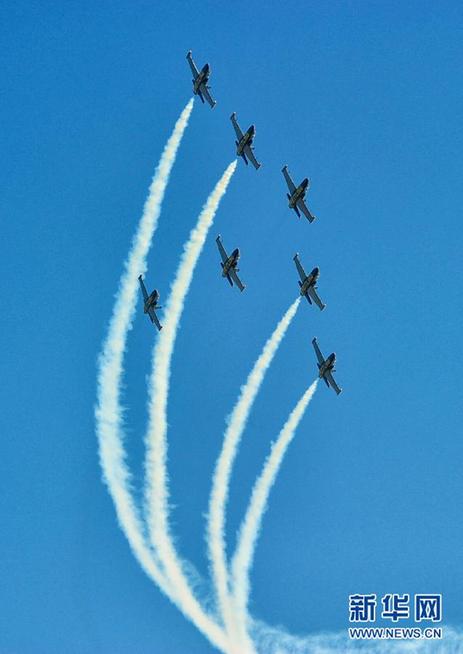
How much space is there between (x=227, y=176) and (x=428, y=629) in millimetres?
43085

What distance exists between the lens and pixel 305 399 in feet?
346

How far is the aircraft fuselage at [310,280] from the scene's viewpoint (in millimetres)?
105625

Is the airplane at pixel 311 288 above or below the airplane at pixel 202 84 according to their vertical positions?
below

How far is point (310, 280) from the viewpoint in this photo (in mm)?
105875

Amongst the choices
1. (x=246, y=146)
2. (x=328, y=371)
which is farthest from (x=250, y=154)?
(x=328, y=371)

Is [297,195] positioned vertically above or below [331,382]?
above

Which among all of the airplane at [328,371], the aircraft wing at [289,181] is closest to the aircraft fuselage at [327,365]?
the airplane at [328,371]

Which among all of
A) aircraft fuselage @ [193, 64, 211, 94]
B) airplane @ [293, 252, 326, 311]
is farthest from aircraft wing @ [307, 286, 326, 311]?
aircraft fuselage @ [193, 64, 211, 94]

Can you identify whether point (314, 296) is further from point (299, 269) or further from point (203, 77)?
point (203, 77)

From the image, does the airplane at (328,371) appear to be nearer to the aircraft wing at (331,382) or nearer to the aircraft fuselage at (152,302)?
the aircraft wing at (331,382)

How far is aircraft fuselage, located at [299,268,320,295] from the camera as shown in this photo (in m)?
106

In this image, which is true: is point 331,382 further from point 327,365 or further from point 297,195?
point 297,195

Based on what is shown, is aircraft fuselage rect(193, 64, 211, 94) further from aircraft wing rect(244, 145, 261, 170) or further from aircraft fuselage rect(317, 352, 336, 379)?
aircraft fuselage rect(317, 352, 336, 379)

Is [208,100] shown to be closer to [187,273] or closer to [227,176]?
[227,176]
